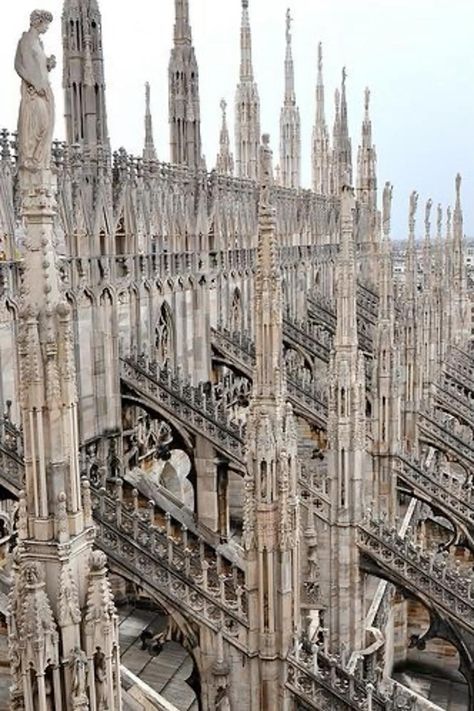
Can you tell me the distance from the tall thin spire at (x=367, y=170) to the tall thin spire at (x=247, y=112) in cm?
1198

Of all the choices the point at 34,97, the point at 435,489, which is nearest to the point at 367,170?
the point at 435,489

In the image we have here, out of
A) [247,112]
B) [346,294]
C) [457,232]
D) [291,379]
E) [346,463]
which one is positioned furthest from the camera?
[457,232]

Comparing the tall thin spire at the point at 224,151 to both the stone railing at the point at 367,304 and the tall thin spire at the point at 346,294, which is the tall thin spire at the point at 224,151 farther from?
the tall thin spire at the point at 346,294

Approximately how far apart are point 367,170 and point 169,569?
4176 centimetres

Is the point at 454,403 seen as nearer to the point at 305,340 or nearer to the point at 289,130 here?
the point at 305,340

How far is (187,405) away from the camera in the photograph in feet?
53.1

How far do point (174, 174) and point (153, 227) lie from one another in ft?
5.48

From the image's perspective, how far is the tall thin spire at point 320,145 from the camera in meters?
49.7

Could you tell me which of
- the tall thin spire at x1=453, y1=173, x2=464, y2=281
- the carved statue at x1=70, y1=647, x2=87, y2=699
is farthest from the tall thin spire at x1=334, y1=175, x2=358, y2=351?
the tall thin spire at x1=453, y1=173, x2=464, y2=281

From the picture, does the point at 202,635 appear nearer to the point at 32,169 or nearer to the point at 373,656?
the point at 373,656

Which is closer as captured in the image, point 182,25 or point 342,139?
point 182,25

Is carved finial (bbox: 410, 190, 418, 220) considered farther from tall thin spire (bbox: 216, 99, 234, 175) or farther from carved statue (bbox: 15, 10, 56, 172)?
carved statue (bbox: 15, 10, 56, 172)

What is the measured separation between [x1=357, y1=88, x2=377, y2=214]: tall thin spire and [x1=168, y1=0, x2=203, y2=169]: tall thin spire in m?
29.5

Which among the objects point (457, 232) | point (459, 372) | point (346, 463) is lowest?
point (459, 372)
